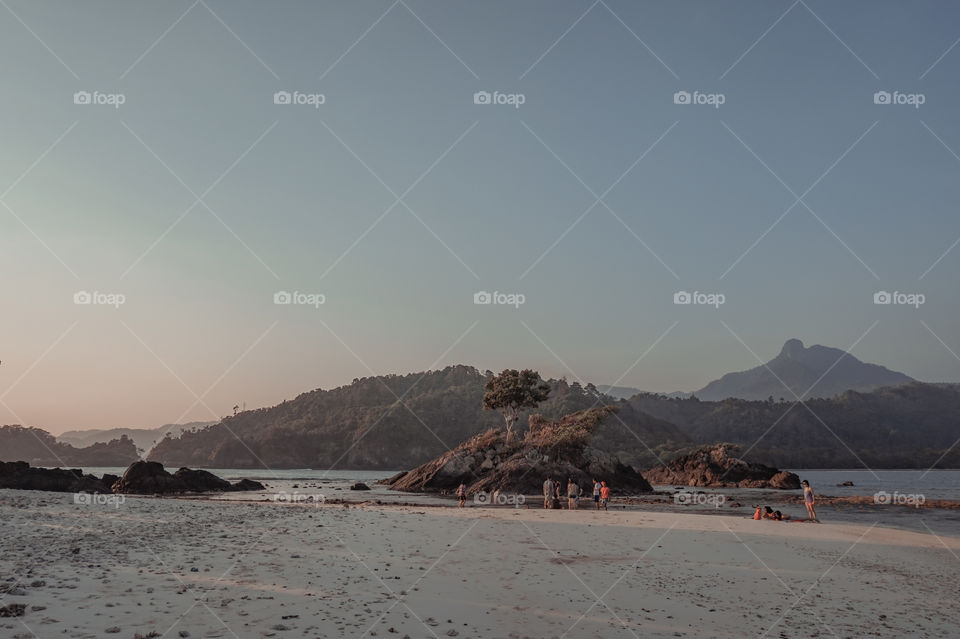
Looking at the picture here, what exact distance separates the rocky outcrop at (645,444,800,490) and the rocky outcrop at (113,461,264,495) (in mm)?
80155

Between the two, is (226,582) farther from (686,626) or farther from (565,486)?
(565,486)

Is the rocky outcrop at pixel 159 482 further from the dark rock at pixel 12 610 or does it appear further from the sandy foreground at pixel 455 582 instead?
the dark rock at pixel 12 610

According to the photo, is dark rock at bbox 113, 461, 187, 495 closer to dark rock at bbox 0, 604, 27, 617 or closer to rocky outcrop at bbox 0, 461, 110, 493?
rocky outcrop at bbox 0, 461, 110, 493

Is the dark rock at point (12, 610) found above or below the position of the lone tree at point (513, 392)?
below

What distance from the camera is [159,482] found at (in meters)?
61.0

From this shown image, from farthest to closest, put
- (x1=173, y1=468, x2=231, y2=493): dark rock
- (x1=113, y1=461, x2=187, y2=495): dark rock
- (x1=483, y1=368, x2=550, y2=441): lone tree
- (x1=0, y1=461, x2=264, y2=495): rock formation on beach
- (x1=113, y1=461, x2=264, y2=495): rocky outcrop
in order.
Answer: (x1=483, y1=368, x2=550, y2=441): lone tree → (x1=173, y1=468, x2=231, y2=493): dark rock → (x1=113, y1=461, x2=264, y2=495): rocky outcrop → (x1=113, y1=461, x2=187, y2=495): dark rock → (x1=0, y1=461, x2=264, y2=495): rock formation on beach

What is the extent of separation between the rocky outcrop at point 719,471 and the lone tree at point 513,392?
4120 cm

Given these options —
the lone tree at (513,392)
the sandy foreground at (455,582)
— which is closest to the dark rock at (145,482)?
the sandy foreground at (455,582)

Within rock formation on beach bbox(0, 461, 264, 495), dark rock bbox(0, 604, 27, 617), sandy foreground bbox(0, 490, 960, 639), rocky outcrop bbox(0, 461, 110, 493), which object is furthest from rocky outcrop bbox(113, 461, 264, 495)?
dark rock bbox(0, 604, 27, 617)

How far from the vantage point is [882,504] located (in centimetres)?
5116

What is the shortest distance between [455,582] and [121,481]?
6023 cm

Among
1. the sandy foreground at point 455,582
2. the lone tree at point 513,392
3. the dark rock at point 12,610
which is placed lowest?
the sandy foreground at point 455,582

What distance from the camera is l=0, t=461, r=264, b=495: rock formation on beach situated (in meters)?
51.2

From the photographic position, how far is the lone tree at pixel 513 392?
84312 millimetres
